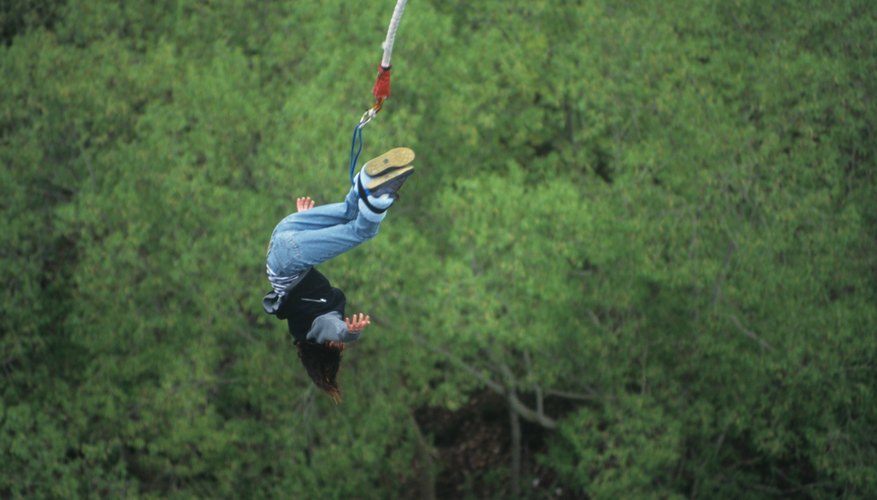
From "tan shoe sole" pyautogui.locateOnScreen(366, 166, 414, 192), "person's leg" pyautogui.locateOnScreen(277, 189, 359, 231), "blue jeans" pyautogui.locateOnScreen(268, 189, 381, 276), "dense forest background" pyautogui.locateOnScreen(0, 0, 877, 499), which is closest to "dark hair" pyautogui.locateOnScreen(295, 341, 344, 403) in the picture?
"blue jeans" pyautogui.locateOnScreen(268, 189, 381, 276)

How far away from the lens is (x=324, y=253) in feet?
22.3

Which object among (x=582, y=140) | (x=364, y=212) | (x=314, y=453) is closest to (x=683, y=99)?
(x=582, y=140)

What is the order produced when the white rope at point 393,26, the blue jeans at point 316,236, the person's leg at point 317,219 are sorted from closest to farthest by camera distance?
the white rope at point 393,26 < the blue jeans at point 316,236 < the person's leg at point 317,219

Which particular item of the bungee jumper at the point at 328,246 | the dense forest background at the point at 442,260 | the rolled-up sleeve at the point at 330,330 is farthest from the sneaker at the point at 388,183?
the dense forest background at the point at 442,260

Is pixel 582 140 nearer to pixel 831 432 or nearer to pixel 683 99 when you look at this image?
pixel 683 99

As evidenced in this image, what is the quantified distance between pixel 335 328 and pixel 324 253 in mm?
429

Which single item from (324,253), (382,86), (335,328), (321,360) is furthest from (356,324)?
(382,86)

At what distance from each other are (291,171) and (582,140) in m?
5.58

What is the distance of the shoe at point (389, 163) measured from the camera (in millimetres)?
6285

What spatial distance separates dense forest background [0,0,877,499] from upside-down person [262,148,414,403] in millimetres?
9569

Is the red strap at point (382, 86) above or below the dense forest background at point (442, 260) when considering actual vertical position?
above

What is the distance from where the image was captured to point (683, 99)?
1762cm

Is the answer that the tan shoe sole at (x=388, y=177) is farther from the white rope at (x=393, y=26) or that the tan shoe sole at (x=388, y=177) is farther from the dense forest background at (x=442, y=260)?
the dense forest background at (x=442, y=260)

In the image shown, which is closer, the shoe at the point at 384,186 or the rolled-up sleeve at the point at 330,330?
the shoe at the point at 384,186
